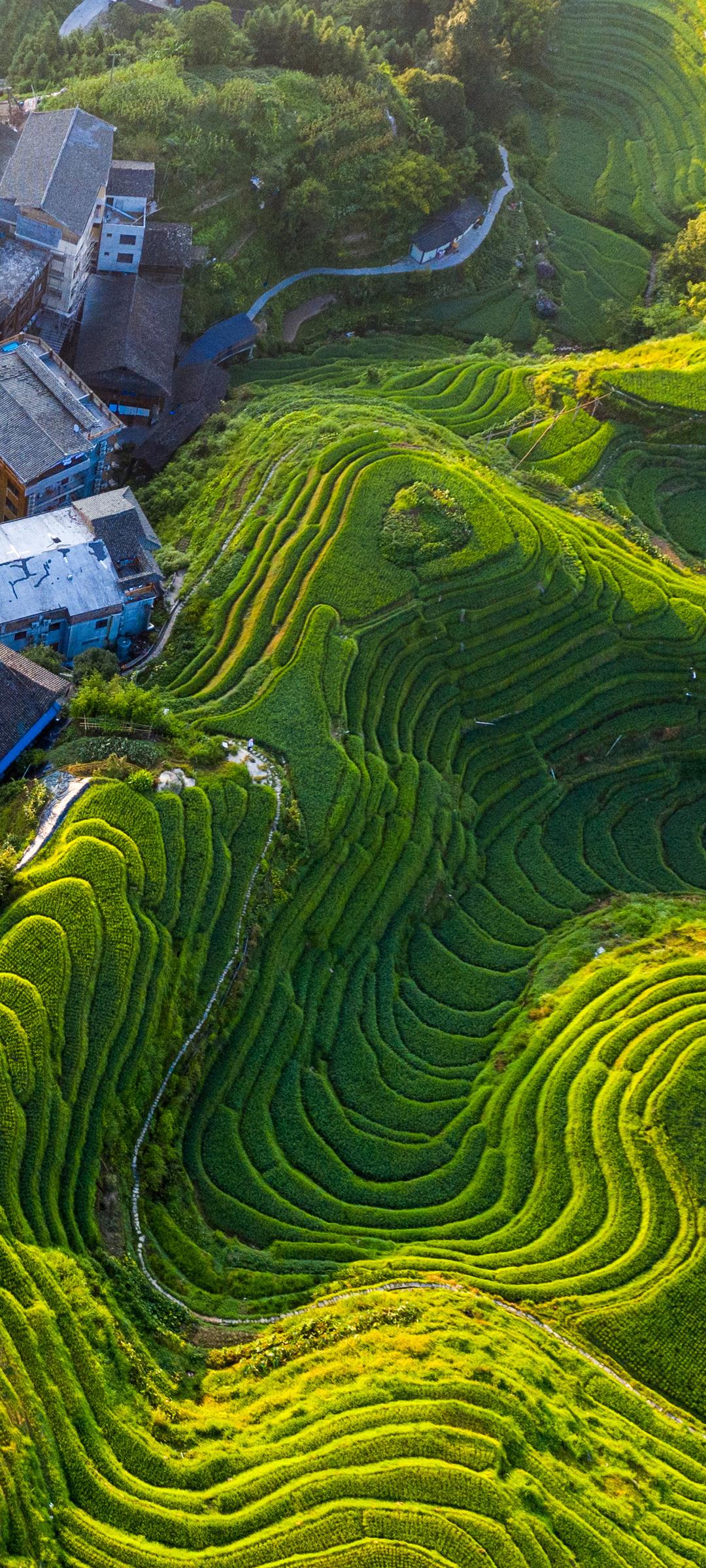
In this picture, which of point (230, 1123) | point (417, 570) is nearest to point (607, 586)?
point (417, 570)

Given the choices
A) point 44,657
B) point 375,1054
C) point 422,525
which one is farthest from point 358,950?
point 422,525

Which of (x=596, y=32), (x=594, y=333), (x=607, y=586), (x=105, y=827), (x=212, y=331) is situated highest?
(x=596, y=32)

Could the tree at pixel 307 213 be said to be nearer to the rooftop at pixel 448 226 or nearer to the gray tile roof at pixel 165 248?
the rooftop at pixel 448 226

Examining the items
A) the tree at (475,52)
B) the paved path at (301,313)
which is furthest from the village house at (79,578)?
the tree at (475,52)

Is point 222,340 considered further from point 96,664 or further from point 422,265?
point 96,664

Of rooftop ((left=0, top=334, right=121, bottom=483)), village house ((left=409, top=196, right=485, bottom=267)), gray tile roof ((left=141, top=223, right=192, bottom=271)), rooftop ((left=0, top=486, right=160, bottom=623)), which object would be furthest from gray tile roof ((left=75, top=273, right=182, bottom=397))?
village house ((left=409, top=196, right=485, bottom=267))

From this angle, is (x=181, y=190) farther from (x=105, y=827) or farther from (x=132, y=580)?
(x=105, y=827)
